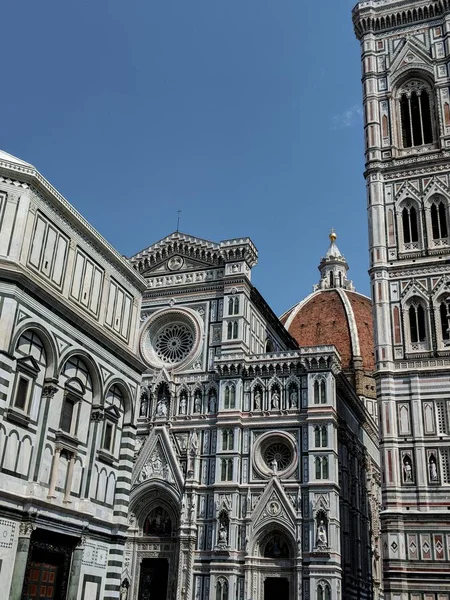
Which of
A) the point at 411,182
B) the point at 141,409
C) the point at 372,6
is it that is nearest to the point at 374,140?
the point at 411,182

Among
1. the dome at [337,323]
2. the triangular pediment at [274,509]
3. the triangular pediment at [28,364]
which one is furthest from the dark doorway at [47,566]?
the dome at [337,323]

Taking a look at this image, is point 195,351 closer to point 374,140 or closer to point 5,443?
point 374,140

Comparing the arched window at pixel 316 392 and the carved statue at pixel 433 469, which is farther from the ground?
the arched window at pixel 316 392

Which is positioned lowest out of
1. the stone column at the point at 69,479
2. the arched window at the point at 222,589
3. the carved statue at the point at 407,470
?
the arched window at the point at 222,589

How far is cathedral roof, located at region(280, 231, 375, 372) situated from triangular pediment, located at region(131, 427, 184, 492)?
36.4 meters

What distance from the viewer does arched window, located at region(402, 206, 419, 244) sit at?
36.3m

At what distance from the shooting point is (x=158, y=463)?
119ft

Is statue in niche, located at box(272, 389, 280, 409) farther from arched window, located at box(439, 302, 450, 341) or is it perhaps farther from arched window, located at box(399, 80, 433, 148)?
arched window, located at box(399, 80, 433, 148)

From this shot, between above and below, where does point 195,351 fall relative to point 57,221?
above

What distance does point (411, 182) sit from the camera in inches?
1473

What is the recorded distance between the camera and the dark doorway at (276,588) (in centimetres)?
3228

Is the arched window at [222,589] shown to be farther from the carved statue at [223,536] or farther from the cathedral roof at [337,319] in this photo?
the cathedral roof at [337,319]

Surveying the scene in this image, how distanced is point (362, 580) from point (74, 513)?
27438 mm

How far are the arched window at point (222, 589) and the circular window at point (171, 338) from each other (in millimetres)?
11469
